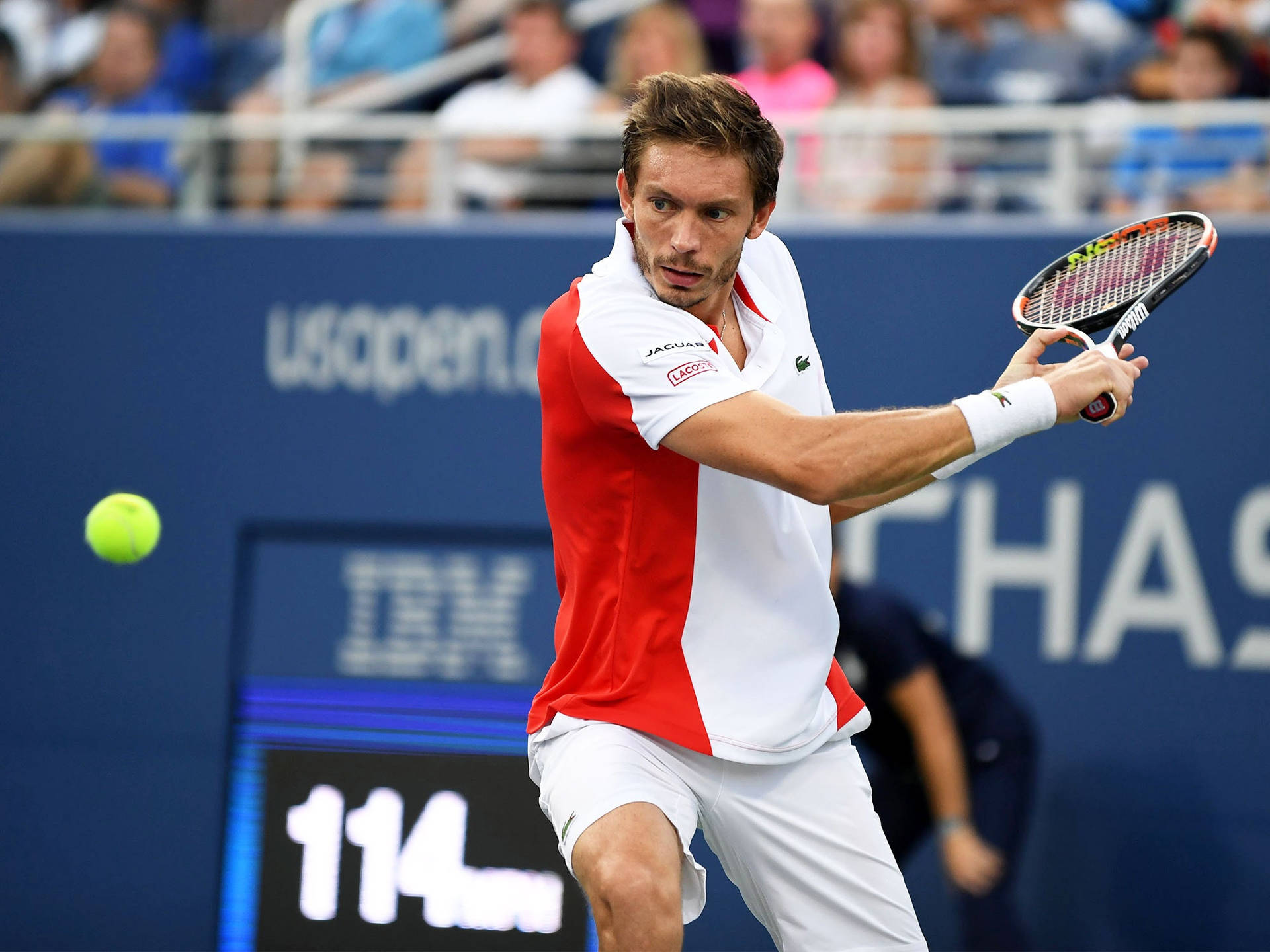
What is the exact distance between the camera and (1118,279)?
10.8 ft

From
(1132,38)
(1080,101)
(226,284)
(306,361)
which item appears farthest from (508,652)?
(1132,38)

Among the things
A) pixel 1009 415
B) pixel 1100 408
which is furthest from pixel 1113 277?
pixel 1009 415

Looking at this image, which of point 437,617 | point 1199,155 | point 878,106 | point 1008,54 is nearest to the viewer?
point 1199,155

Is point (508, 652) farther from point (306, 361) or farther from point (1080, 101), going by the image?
point (1080, 101)

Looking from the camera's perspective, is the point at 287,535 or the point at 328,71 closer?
the point at 287,535

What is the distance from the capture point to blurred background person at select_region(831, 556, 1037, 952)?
5203 millimetres

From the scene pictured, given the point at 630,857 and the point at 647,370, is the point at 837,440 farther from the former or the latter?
the point at 630,857

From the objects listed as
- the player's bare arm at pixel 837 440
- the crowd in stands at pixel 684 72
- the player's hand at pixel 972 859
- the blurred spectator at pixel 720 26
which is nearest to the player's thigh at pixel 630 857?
the player's bare arm at pixel 837 440

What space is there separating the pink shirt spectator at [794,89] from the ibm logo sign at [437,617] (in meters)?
1.89

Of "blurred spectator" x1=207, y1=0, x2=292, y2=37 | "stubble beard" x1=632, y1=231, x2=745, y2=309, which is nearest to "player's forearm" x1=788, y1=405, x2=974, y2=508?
"stubble beard" x1=632, y1=231, x2=745, y2=309

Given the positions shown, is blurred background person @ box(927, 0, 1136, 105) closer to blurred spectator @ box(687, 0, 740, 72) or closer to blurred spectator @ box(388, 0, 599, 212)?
blurred spectator @ box(687, 0, 740, 72)

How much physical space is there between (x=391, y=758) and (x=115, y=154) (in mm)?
2984

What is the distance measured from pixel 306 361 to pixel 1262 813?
11.4ft

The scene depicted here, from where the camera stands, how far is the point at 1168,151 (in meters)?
5.31
